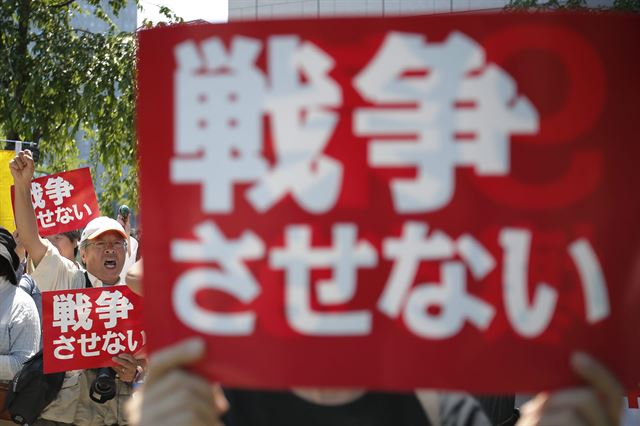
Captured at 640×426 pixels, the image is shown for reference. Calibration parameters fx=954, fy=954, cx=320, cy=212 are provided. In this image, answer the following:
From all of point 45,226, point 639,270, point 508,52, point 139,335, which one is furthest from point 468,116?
point 45,226

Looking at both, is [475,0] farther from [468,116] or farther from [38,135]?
[468,116]

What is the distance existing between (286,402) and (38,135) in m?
9.86

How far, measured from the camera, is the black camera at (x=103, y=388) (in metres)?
3.87

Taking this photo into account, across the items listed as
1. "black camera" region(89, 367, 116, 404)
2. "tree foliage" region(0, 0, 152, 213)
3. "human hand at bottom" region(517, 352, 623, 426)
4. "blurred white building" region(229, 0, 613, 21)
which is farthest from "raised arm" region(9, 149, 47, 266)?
"blurred white building" region(229, 0, 613, 21)

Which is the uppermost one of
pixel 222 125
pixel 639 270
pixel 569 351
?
pixel 222 125

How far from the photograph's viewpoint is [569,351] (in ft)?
5.30

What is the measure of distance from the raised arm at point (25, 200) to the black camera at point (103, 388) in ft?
2.37

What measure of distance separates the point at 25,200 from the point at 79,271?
52cm

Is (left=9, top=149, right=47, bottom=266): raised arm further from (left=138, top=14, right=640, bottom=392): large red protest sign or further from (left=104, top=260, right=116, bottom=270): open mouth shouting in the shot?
(left=138, top=14, right=640, bottom=392): large red protest sign

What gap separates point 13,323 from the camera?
432cm

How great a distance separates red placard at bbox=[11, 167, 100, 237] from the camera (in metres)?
6.88

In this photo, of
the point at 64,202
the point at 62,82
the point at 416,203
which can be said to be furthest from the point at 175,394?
the point at 62,82

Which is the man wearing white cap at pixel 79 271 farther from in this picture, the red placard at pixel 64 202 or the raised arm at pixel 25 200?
the red placard at pixel 64 202

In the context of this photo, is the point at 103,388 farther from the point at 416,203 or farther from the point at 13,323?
the point at 416,203
